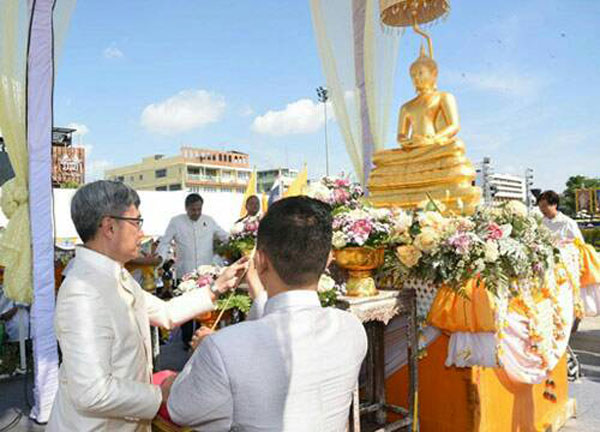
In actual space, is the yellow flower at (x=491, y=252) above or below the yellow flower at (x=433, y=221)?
below

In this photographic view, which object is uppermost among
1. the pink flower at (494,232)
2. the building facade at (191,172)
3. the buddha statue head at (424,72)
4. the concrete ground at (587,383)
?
the building facade at (191,172)

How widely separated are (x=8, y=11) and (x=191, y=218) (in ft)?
8.43

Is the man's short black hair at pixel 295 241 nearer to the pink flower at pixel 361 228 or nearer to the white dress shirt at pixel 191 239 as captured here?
the pink flower at pixel 361 228

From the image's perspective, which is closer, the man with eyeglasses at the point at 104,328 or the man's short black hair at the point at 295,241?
the man's short black hair at the point at 295,241

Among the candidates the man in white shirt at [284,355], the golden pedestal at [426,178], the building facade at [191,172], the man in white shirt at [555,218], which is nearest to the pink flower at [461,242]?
the man in white shirt at [284,355]

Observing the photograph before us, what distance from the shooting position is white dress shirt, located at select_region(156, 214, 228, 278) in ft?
17.8

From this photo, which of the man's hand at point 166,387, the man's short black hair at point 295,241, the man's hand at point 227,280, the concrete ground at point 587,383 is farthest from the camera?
the concrete ground at point 587,383

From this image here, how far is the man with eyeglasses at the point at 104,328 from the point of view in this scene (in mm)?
1304

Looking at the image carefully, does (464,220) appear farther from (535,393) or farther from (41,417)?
(41,417)

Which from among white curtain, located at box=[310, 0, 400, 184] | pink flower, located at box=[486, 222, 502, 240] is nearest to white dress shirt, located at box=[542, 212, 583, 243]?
white curtain, located at box=[310, 0, 400, 184]

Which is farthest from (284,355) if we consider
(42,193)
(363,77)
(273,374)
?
(363,77)

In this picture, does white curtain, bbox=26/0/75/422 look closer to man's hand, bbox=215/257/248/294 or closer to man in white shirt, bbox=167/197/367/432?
man's hand, bbox=215/257/248/294

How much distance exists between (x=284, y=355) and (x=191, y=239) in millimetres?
4593

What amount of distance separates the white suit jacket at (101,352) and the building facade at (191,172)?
59.6 m
